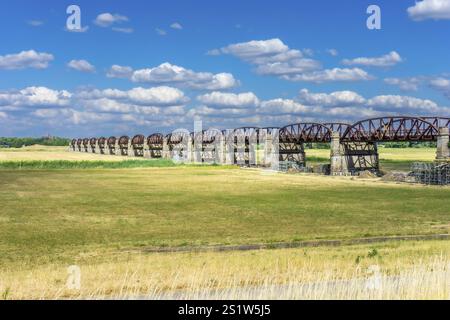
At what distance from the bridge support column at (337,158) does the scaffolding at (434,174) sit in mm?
28506

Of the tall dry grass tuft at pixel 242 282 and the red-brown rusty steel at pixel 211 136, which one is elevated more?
the red-brown rusty steel at pixel 211 136

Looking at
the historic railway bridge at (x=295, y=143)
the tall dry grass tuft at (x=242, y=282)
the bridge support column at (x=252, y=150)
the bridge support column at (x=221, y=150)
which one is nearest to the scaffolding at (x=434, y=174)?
the historic railway bridge at (x=295, y=143)

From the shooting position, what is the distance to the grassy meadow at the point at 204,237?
14.6 meters

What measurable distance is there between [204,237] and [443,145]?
63799 mm

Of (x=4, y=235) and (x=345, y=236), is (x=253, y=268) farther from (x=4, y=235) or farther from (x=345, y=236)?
(x=4, y=235)

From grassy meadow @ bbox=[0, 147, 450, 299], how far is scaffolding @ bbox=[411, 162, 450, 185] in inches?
438

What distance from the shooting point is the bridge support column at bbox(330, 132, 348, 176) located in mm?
100006

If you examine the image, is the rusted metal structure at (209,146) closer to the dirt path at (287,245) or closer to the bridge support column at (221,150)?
the bridge support column at (221,150)

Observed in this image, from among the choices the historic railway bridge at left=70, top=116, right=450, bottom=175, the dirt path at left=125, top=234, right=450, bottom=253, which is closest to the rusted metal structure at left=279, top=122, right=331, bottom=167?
the historic railway bridge at left=70, top=116, right=450, bottom=175

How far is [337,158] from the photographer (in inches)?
4033

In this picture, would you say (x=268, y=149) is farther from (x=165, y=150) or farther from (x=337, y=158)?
(x=165, y=150)

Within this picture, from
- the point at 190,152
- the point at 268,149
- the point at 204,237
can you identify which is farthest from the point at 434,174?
the point at 190,152

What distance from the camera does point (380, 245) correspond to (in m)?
22.7

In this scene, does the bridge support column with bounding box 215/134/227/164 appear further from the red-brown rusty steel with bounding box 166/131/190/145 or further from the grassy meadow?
the grassy meadow
